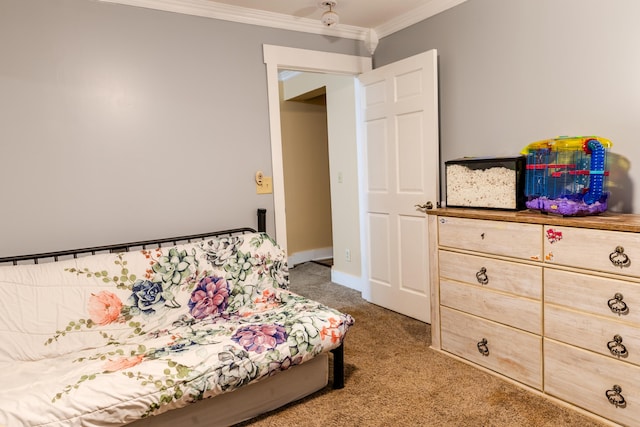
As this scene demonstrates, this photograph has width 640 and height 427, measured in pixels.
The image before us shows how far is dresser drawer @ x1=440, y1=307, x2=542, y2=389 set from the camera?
212cm

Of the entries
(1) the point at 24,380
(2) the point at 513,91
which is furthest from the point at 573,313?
(1) the point at 24,380

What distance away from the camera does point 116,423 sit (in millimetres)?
1580

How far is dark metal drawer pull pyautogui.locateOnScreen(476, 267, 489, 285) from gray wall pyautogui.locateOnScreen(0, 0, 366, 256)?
5.06ft

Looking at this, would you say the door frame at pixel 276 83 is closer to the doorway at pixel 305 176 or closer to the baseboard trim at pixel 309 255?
the doorway at pixel 305 176

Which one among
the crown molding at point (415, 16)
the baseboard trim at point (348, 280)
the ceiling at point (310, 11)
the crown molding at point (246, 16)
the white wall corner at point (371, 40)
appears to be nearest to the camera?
the crown molding at point (246, 16)

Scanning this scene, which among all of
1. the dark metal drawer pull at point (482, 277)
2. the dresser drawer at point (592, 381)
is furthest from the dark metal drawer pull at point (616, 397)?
the dark metal drawer pull at point (482, 277)

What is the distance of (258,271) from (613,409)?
1.89 metres

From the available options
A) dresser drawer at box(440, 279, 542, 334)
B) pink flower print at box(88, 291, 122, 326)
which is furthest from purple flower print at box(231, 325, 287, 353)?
dresser drawer at box(440, 279, 542, 334)

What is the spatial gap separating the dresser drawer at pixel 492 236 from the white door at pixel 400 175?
53cm

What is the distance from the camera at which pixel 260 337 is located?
196cm

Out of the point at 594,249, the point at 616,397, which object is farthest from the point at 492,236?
the point at 616,397

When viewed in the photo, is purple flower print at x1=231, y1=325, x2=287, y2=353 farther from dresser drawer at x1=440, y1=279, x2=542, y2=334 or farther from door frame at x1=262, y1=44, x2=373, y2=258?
door frame at x1=262, y1=44, x2=373, y2=258

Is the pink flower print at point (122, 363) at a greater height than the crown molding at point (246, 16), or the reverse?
the crown molding at point (246, 16)

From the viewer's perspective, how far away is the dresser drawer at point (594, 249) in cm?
173
